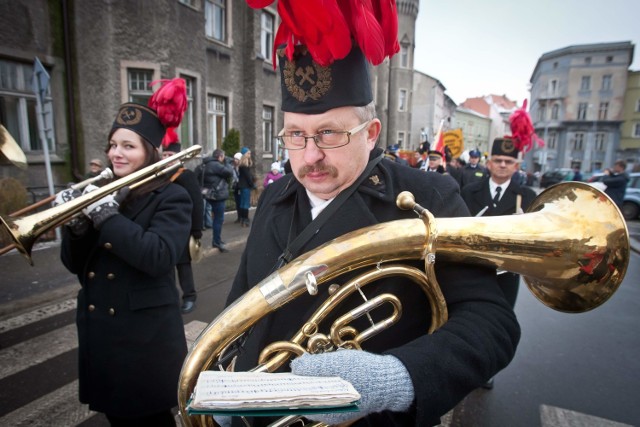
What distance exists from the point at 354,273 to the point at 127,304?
1400 mm

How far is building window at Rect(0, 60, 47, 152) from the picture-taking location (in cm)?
832

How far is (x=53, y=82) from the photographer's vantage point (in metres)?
9.09

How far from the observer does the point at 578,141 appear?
50562 mm

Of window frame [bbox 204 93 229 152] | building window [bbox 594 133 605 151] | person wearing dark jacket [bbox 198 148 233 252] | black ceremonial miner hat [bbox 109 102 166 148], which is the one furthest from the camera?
building window [bbox 594 133 605 151]

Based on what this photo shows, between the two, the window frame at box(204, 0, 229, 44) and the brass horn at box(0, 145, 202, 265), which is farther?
the window frame at box(204, 0, 229, 44)

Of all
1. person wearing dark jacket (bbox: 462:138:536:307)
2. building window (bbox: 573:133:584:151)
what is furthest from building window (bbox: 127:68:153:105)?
building window (bbox: 573:133:584:151)

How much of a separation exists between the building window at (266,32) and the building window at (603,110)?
53284mm

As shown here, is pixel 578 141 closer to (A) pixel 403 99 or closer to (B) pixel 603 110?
(B) pixel 603 110

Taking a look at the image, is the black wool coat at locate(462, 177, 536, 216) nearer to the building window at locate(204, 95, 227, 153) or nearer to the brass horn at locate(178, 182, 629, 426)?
the brass horn at locate(178, 182, 629, 426)

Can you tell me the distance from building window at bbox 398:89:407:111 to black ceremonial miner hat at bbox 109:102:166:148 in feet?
104

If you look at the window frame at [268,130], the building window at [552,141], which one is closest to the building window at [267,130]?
the window frame at [268,130]

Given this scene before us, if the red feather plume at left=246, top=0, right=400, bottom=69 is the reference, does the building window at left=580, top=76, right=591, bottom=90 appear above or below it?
above

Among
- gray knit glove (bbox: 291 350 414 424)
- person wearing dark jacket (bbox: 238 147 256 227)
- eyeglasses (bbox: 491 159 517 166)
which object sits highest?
eyeglasses (bbox: 491 159 517 166)

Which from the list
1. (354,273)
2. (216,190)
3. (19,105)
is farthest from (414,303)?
(19,105)
